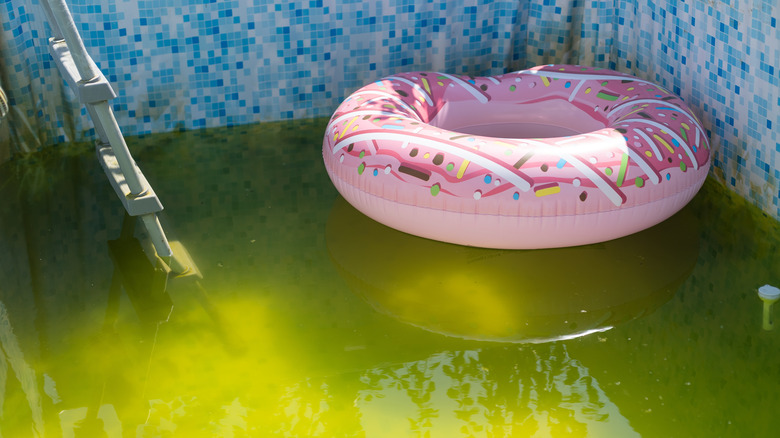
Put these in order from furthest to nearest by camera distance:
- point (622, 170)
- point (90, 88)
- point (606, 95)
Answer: point (606, 95), point (622, 170), point (90, 88)

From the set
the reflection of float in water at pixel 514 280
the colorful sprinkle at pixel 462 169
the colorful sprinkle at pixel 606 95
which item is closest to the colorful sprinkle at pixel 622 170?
the reflection of float in water at pixel 514 280

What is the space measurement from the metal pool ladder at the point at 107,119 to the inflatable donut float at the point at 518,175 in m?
0.53

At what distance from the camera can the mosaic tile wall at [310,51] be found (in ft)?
9.06

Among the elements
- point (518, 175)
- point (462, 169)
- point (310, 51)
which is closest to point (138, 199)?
point (462, 169)

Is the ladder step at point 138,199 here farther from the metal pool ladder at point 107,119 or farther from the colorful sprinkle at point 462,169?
the colorful sprinkle at point 462,169

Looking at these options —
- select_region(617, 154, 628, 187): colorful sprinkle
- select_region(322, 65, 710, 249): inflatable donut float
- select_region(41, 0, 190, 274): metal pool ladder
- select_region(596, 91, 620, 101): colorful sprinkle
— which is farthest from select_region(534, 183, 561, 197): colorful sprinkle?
select_region(41, 0, 190, 274): metal pool ladder

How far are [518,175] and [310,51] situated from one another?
130 cm

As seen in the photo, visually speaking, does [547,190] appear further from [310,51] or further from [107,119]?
[310,51]

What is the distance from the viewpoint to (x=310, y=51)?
3188 mm

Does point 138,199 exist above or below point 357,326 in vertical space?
above

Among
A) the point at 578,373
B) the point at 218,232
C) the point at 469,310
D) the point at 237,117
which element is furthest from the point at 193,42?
→ the point at 578,373

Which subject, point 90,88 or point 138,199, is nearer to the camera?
point 90,88

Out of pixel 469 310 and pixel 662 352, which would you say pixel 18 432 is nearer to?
pixel 469 310

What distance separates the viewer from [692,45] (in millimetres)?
2686
